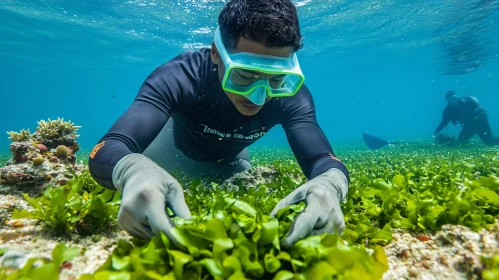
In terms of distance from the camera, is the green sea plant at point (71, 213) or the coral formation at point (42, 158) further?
the coral formation at point (42, 158)

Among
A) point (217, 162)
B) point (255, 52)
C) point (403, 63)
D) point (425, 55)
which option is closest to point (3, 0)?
point (217, 162)

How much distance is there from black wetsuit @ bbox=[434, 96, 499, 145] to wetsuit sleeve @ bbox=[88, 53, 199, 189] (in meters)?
17.3

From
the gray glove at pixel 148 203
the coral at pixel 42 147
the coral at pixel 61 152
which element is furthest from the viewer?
the coral at pixel 61 152

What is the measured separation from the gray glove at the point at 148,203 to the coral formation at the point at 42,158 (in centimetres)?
198

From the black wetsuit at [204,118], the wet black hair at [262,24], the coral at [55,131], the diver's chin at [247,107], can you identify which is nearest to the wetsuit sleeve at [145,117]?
the black wetsuit at [204,118]

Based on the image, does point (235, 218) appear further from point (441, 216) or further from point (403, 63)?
point (403, 63)

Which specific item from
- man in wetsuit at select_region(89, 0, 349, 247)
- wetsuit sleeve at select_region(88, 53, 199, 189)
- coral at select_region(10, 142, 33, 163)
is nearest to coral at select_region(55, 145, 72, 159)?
coral at select_region(10, 142, 33, 163)

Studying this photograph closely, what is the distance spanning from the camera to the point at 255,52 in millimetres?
2904

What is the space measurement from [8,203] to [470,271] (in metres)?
3.89

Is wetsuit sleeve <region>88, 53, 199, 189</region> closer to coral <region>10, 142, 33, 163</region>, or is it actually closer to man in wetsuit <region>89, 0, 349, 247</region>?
man in wetsuit <region>89, 0, 349, 247</region>

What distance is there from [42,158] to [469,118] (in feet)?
66.8

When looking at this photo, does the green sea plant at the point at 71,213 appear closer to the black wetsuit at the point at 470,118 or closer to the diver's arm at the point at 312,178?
the diver's arm at the point at 312,178

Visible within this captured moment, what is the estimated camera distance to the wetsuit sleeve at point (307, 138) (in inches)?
126

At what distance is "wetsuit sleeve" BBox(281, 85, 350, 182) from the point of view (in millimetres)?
3195
